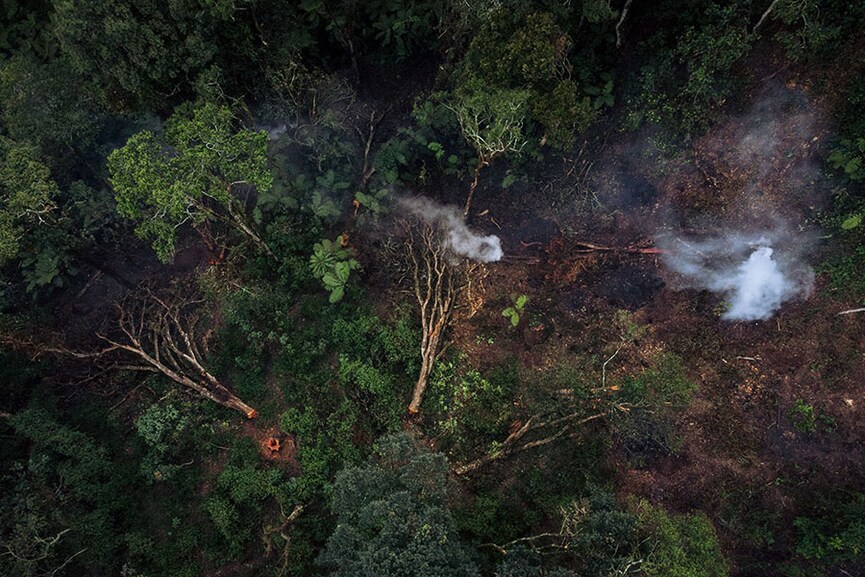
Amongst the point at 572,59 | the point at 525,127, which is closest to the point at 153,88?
the point at 525,127

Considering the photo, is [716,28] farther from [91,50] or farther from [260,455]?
[260,455]

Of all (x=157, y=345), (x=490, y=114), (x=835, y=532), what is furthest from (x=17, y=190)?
(x=835, y=532)

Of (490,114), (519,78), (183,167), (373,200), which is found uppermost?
(519,78)

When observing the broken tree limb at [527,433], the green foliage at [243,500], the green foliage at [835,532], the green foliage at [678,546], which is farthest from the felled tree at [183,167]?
the green foliage at [835,532]

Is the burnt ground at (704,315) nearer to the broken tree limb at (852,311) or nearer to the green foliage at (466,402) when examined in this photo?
the broken tree limb at (852,311)

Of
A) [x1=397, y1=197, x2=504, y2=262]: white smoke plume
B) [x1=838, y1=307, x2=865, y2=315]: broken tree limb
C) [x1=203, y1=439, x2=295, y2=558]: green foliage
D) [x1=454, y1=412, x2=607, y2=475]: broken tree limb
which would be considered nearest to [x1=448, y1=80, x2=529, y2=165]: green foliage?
[x1=397, y1=197, x2=504, y2=262]: white smoke plume

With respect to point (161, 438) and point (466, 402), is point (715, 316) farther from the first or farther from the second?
point (161, 438)

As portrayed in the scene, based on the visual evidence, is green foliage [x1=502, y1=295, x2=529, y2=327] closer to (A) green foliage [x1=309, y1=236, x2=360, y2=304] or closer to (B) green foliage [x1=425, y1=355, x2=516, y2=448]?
(B) green foliage [x1=425, y1=355, x2=516, y2=448]
